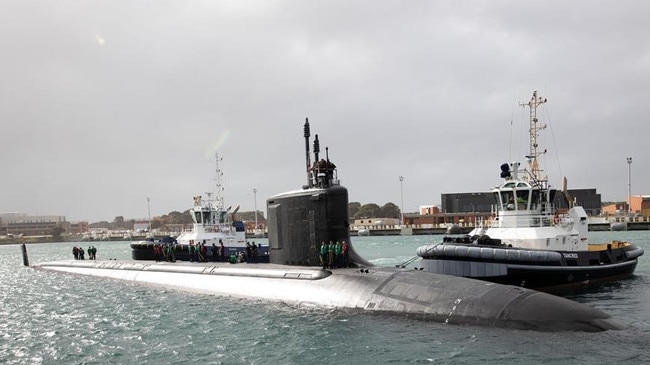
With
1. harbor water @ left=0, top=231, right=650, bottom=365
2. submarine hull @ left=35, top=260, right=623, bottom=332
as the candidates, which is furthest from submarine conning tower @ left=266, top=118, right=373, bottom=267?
harbor water @ left=0, top=231, right=650, bottom=365

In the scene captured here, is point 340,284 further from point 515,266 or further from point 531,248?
point 531,248

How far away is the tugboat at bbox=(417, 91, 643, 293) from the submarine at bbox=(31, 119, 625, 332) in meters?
3.87

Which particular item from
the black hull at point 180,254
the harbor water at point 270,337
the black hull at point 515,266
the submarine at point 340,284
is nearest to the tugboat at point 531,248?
the black hull at point 515,266

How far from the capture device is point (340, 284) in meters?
15.9

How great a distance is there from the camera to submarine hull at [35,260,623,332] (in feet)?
39.9

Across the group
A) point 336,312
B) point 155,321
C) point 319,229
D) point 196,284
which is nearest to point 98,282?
point 196,284

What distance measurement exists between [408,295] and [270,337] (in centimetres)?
342

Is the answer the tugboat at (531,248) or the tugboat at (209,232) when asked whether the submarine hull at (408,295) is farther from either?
the tugboat at (209,232)

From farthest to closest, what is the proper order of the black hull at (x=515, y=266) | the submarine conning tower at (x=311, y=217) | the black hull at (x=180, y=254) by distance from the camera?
the black hull at (x=180, y=254) → the black hull at (x=515, y=266) → the submarine conning tower at (x=311, y=217)

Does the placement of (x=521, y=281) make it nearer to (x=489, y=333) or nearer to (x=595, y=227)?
(x=489, y=333)

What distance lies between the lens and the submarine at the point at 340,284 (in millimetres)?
12359

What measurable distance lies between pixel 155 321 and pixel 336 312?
4.96 m

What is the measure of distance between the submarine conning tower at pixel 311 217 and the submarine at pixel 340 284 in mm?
29

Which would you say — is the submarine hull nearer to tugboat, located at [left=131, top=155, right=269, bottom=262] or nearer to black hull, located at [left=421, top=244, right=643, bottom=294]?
black hull, located at [left=421, top=244, right=643, bottom=294]
